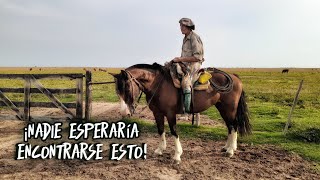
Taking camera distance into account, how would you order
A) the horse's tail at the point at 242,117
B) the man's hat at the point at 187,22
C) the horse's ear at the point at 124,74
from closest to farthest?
1. the horse's ear at the point at 124,74
2. the man's hat at the point at 187,22
3. the horse's tail at the point at 242,117

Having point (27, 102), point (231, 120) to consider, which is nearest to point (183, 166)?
point (231, 120)

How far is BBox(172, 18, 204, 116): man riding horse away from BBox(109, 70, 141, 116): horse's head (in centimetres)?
133

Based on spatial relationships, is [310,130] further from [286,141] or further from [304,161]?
[304,161]

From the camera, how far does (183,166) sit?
7746mm

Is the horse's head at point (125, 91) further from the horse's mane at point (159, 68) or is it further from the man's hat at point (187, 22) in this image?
the man's hat at point (187, 22)

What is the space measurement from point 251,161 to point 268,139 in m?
2.92

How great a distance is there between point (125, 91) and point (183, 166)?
219 centimetres

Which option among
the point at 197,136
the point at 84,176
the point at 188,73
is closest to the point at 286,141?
the point at 197,136

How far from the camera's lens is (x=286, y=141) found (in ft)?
35.3

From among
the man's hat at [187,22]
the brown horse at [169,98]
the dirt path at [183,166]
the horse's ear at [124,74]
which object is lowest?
the dirt path at [183,166]

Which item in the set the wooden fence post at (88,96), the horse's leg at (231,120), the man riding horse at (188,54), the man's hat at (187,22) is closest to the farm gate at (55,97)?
the wooden fence post at (88,96)

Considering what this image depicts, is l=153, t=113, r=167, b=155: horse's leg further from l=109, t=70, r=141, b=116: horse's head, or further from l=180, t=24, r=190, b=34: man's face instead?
l=180, t=24, r=190, b=34: man's face

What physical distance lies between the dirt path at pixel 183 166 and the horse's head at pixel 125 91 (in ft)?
4.47

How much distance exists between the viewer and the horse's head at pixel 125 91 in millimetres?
7173
